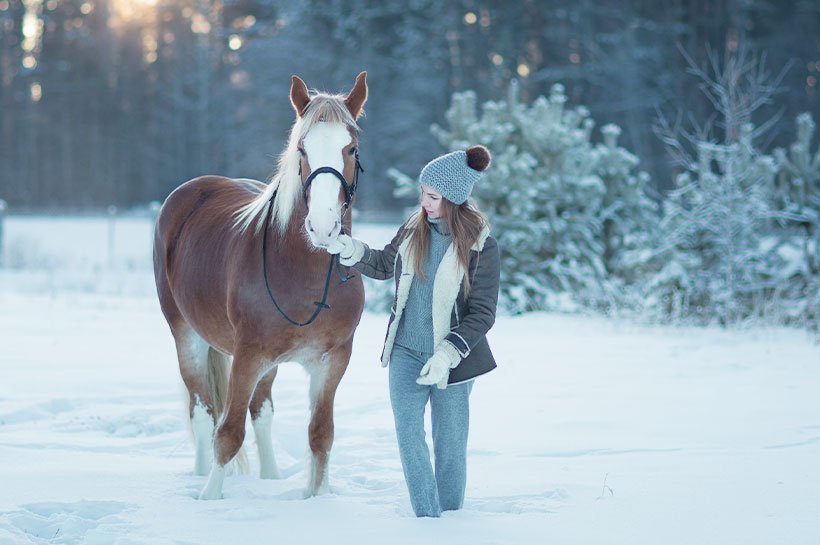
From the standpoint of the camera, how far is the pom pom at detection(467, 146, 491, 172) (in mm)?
3492

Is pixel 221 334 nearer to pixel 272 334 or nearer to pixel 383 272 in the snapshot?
pixel 272 334

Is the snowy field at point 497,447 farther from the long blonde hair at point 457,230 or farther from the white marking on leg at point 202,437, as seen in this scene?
the long blonde hair at point 457,230

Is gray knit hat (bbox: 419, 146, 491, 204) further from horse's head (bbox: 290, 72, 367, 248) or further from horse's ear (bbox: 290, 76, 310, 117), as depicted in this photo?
horse's ear (bbox: 290, 76, 310, 117)

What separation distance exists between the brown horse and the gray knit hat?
1.16 ft

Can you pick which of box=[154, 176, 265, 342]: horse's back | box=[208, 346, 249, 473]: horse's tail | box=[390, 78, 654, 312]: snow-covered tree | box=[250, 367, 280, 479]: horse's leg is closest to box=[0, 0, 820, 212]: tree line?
box=[390, 78, 654, 312]: snow-covered tree

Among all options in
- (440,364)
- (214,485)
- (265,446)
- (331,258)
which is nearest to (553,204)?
(265,446)

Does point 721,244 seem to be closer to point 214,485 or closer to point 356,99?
point 356,99

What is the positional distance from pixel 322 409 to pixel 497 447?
1.45 m

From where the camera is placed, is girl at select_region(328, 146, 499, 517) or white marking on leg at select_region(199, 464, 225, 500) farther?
white marking on leg at select_region(199, 464, 225, 500)

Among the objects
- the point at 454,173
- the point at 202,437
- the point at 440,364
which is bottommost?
the point at 202,437

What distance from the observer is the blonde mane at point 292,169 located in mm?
3461

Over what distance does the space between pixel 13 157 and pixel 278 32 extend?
12.9 m

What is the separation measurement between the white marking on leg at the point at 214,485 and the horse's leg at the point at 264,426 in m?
0.49

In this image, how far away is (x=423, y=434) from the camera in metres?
3.54
